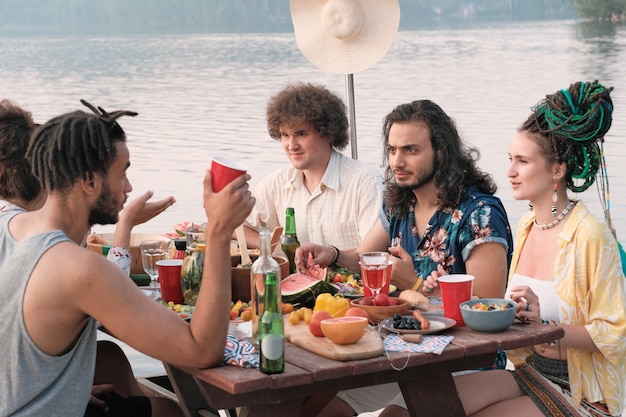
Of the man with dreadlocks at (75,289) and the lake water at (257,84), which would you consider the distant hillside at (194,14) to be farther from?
the man with dreadlocks at (75,289)

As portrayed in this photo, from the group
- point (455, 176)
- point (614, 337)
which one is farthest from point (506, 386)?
point (455, 176)

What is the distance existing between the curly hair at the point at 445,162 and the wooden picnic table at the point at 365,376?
921 mm

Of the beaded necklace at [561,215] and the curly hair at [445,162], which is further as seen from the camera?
the curly hair at [445,162]

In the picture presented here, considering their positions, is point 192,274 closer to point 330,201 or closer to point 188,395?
point 188,395

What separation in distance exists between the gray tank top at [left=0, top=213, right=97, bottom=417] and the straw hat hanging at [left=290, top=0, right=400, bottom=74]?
2.97 metres

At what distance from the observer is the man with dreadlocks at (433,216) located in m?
3.81

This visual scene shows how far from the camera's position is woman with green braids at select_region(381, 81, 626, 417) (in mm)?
3377

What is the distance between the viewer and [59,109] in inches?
648

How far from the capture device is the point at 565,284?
3.47 m

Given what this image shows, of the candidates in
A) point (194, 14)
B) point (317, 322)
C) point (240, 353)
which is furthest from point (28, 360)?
point (194, 14)

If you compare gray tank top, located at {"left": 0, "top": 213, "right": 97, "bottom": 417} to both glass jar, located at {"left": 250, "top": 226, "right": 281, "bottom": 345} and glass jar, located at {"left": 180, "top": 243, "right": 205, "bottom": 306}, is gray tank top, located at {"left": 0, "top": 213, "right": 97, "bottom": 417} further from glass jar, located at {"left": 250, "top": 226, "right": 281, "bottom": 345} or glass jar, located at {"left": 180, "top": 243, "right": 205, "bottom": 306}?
glass jar, located at {"left": 180, "top": 243, "right": 205, "bottom": 306}

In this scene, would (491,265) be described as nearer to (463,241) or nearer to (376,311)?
(463,241)

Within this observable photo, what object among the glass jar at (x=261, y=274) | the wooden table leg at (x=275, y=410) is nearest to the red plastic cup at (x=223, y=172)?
the glass jar at (x=261, y=274)

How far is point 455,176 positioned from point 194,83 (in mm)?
18870
